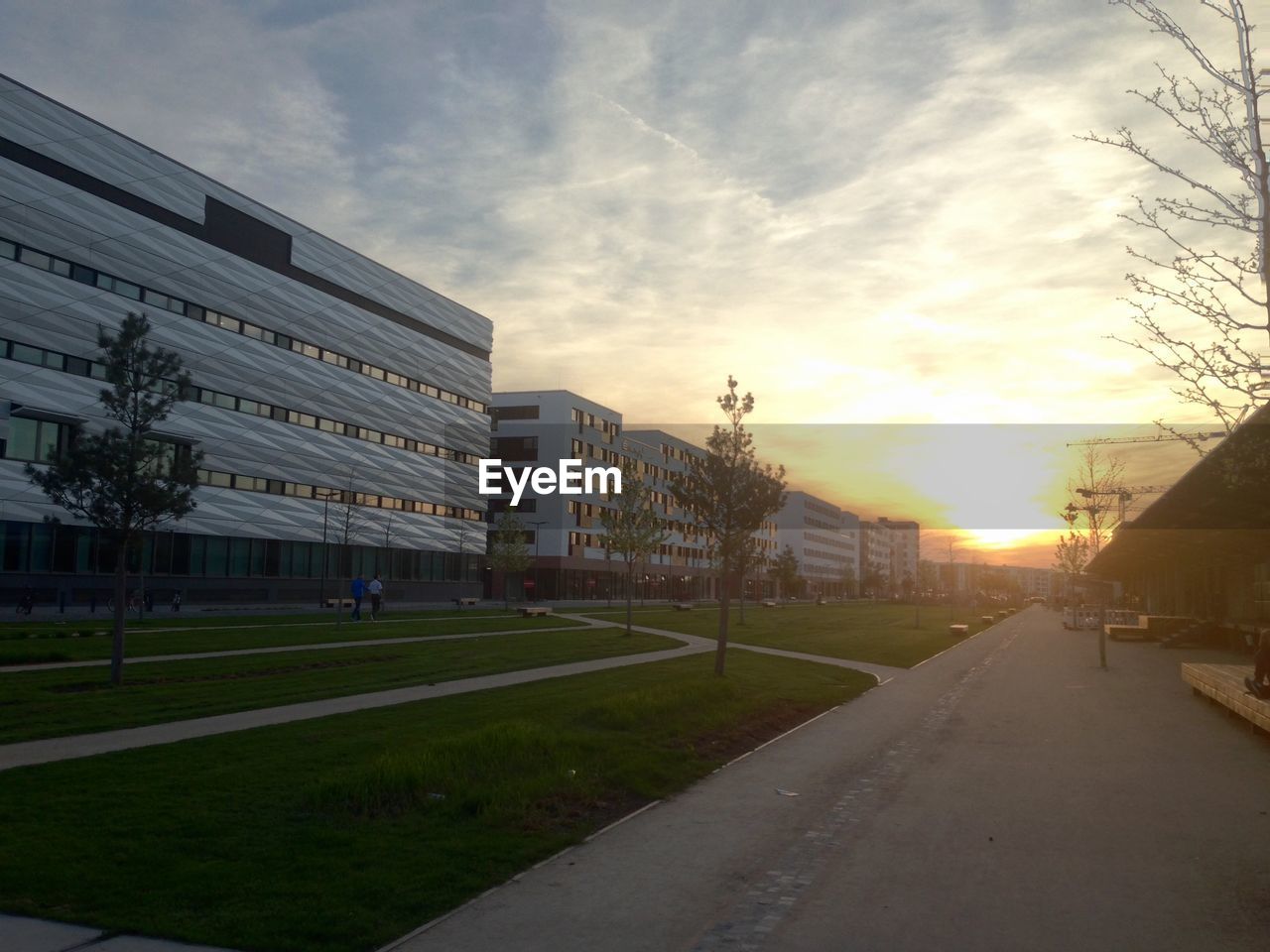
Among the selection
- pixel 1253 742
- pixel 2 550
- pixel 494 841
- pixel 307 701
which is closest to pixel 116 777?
pixel 494 841

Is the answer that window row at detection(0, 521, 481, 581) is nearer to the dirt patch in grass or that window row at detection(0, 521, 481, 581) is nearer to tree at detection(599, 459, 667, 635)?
the dirt patch in grass

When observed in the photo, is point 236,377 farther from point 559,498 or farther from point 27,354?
point 559,498

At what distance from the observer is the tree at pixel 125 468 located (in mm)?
17500

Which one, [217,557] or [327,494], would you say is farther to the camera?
[327,494]

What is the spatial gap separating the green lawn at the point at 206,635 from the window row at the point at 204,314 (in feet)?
65.4

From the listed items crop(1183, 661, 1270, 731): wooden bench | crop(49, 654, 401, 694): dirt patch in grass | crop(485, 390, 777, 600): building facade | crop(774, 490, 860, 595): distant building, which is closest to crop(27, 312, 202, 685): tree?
crop(49, 654, 401, 694): dirt patch in grass

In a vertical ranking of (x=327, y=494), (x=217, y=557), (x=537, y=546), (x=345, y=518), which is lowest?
(x=217, y=557)

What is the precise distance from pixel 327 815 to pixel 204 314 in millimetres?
51917

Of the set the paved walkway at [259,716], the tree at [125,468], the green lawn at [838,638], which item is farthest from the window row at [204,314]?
the tree at [125,468]

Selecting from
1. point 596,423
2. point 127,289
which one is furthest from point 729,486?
point 596,423

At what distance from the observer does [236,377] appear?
186 feet

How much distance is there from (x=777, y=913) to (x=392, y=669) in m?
16.0

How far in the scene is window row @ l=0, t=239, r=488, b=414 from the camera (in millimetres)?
44719

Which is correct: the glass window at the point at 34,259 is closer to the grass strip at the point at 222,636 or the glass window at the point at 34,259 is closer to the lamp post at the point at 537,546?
the grass strip at the point at 222,636
